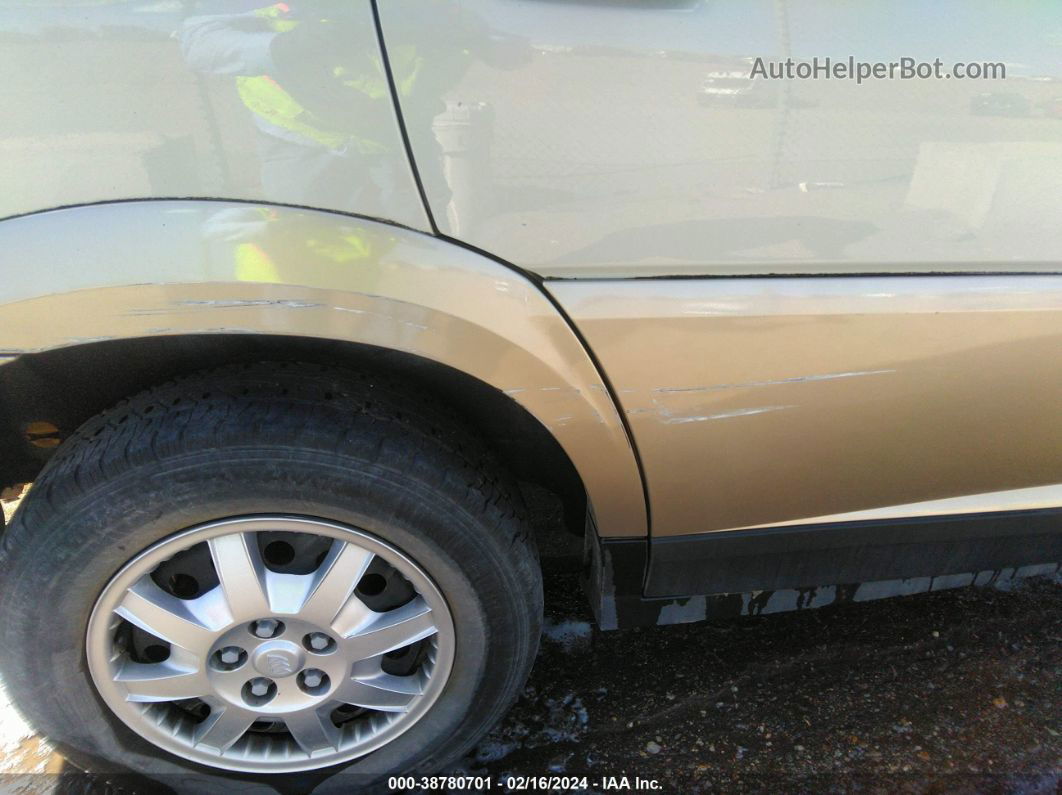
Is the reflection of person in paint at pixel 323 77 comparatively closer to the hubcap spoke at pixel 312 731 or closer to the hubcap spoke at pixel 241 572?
the hubcap spoke at pixel 241 572

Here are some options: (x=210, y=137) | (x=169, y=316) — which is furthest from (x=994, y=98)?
(x=169, y=316)

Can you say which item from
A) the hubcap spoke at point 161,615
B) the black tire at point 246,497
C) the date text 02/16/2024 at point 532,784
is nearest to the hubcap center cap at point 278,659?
the hubcap spoke at point 161,615

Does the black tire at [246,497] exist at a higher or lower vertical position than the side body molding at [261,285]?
lower

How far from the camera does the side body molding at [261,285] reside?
1.08 m

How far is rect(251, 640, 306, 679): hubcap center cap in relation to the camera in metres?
1.43

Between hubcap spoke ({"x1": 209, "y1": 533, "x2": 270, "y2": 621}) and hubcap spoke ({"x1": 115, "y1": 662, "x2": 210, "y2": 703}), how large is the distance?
0.21 meters

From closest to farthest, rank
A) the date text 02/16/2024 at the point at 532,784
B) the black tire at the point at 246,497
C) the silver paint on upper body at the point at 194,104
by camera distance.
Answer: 1. the silver paint on upper body at the point at 194,104
2. the black tire at the point at 246,497
3. the date text 02/16/2024 at the point at 532,784

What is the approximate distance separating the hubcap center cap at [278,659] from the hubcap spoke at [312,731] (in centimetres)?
14

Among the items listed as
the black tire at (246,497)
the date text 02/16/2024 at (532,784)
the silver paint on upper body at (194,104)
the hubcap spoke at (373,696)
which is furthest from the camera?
the date text 02/16/2024 at (532,784)

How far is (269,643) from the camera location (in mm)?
1432

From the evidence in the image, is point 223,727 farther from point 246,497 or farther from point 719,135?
point 719,135

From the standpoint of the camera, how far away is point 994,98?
3.83 ft

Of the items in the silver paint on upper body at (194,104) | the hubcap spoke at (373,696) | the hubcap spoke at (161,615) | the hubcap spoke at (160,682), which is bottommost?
the hubcap spoke at (373,696)

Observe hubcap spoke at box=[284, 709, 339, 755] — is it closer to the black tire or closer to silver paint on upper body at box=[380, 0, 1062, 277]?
the black tire
